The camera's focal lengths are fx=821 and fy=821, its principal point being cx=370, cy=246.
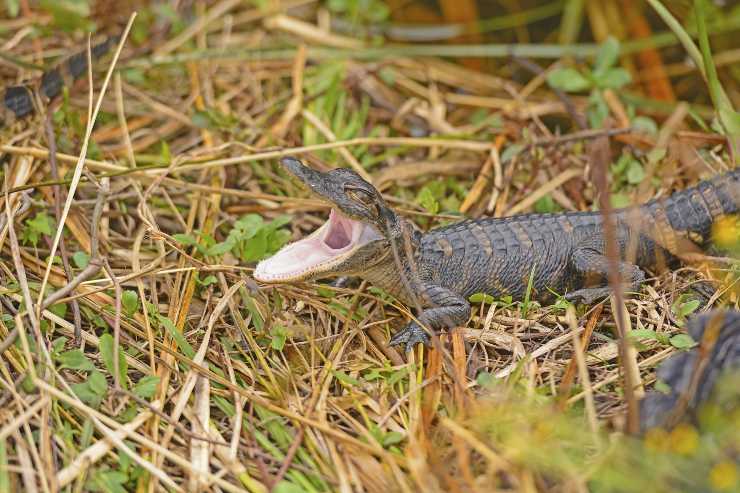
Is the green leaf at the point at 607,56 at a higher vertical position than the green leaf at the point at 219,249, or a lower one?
higher

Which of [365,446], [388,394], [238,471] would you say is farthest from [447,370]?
[238,471]

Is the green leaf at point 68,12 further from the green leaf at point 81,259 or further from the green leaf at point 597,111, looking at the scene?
the green leaf at point 597,111

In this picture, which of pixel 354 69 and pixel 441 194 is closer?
pixel 441 194

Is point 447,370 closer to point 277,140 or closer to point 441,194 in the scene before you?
point 441,194

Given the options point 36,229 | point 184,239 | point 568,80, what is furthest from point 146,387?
point 568,80

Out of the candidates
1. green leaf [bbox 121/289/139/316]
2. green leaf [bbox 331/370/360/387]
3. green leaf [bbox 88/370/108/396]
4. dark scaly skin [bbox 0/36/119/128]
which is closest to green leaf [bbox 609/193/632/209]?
green leaf [bbox 331/370/360/387]

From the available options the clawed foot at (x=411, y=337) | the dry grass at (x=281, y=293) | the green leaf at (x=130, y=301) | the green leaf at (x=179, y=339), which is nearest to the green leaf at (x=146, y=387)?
the dry grass at (x=281, y=293)

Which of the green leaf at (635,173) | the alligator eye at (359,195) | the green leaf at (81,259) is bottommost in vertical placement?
the green leaf at (81,259)
